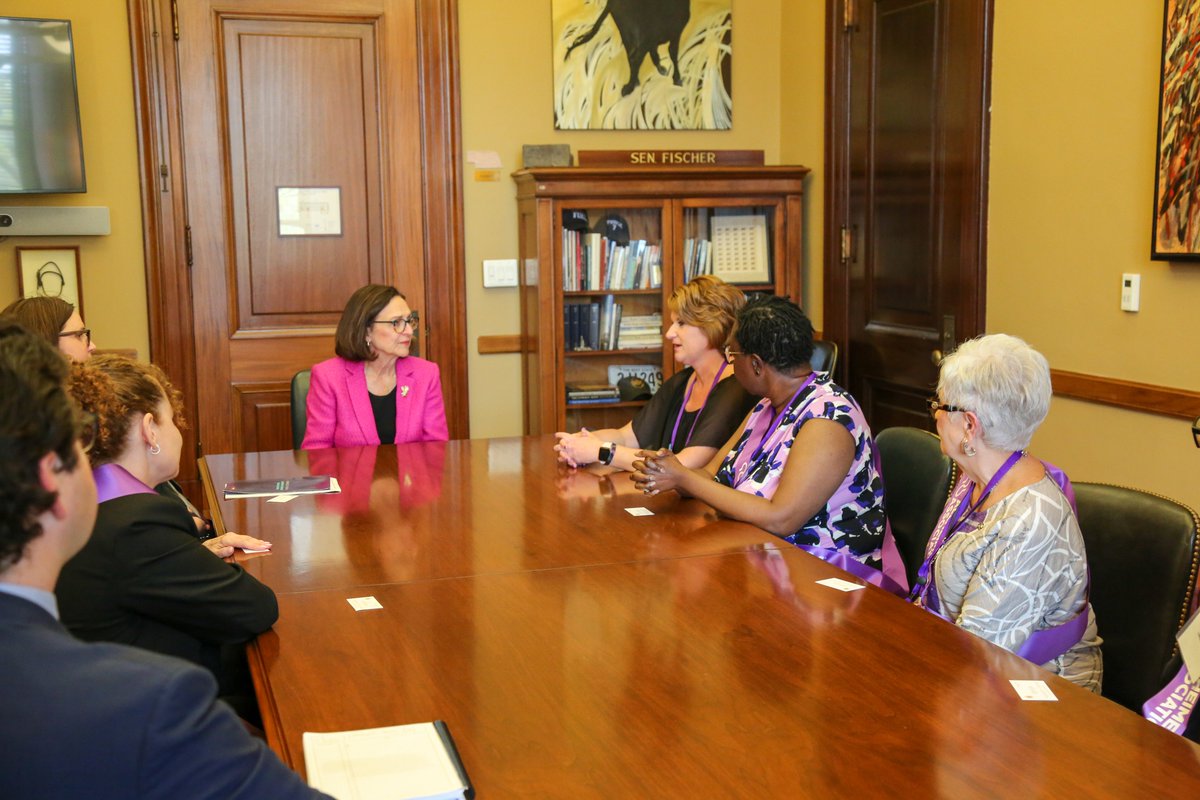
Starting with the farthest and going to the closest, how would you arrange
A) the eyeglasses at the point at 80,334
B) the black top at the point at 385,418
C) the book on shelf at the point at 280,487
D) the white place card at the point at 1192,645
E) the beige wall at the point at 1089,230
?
the black top at the point at 385,418
the eyeglasses at the point at 80,334
the beige wall at the point at 1089,230
the book on shelf at the point at 280,487
the white place card at the point at 1192,645

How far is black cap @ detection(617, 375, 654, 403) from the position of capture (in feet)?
17.3

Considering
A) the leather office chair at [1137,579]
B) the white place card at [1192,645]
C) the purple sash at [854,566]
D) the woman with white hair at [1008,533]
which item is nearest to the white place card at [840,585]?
the woman with white hair at [1008,533]

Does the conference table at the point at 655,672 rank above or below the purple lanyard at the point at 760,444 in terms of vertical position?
below

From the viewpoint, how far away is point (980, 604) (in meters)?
2.11

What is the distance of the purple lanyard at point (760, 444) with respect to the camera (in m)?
2.90

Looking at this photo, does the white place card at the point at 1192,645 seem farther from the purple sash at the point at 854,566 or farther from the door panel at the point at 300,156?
the door panel at the point at 300,156

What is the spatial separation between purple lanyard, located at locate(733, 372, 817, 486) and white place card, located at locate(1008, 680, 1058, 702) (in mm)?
1230

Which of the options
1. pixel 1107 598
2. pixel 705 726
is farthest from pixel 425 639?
pixel 1107 598

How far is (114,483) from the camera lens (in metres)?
1.97

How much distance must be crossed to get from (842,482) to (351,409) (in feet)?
6.10

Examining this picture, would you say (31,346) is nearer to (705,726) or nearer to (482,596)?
(705,726)

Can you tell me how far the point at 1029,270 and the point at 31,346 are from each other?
11.4 ft

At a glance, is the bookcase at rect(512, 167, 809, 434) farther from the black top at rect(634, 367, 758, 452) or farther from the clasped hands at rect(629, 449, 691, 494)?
the clasped hands at rect(629, 449, 691, 494)

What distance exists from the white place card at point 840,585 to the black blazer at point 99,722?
4.57 feet
